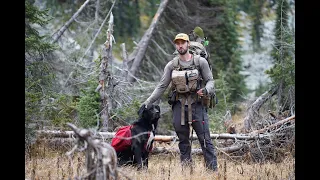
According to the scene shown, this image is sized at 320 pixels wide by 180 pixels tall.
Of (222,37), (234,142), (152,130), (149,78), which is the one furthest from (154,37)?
(152,130)

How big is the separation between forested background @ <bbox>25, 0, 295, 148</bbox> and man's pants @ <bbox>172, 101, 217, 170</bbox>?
8.15 ft

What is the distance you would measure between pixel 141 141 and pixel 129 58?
417 inches

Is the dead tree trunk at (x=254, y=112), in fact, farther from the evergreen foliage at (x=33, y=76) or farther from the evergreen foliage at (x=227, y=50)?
the evergreen foliage at (x=227, y=50)

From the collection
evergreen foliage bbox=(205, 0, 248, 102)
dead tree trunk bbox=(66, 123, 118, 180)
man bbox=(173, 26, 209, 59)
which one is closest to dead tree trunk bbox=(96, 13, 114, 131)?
man bbox=(173, 26, 209, 59)

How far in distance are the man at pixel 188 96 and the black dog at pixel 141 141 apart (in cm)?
42

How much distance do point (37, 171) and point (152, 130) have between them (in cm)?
226

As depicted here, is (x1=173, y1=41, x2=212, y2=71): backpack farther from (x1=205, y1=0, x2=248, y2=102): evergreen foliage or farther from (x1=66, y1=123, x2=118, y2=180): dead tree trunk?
(x1=205, y1=0, x2=248, y2=102): evergreen foliage

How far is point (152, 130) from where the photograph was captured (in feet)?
29.0

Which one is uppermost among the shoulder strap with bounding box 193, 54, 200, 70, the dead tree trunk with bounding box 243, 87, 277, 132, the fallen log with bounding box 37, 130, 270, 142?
the shoulder strap with bounding box 193, 54, 200, 70

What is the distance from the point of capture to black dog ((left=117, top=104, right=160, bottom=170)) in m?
8.46

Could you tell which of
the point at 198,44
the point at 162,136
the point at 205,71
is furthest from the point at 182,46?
the point at 162,136

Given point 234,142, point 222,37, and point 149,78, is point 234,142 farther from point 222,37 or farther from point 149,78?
point 222,37

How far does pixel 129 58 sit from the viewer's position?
62.1 feet
